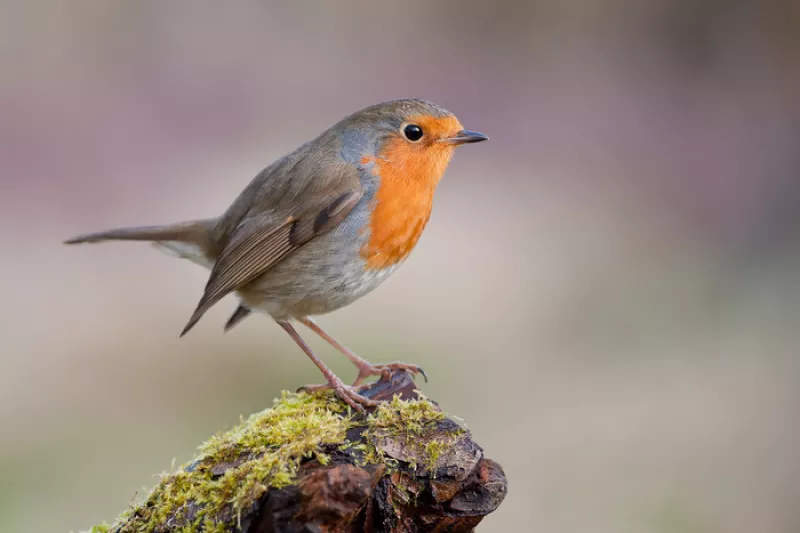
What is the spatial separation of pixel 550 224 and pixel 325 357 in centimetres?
394

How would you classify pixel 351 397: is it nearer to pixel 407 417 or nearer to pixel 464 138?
pixel 407 417

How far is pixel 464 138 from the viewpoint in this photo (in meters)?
3.71

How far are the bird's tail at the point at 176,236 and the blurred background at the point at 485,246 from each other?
1.45m

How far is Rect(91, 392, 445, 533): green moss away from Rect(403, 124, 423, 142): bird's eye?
135cm

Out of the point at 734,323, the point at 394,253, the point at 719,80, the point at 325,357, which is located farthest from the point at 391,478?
the point at 719,80

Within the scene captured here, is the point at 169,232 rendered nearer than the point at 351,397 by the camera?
No

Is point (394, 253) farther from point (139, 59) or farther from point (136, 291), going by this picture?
point (139, 59)

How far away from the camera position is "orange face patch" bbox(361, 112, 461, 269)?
11.7 feet

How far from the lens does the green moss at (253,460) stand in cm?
234

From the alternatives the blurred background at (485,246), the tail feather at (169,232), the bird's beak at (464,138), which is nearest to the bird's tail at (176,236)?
the tail feather at (169,232)

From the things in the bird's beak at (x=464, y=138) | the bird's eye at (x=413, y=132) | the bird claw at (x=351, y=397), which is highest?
the bird's eye at (x=413, y=132)

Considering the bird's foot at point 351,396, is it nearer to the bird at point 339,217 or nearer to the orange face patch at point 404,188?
the bird at point 339,217

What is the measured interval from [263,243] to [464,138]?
0.99 metres

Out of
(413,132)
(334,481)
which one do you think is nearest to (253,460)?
(334,481)
